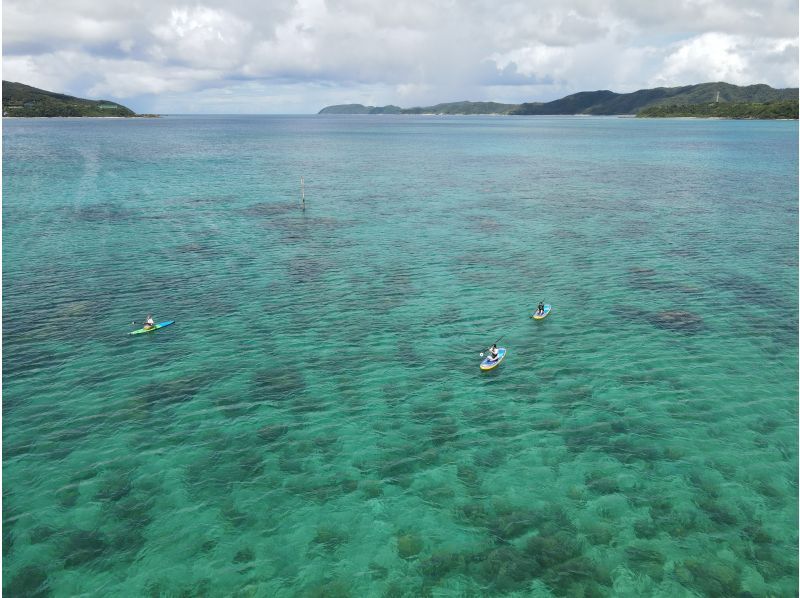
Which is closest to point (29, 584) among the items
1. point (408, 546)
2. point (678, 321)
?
point (408, 546)

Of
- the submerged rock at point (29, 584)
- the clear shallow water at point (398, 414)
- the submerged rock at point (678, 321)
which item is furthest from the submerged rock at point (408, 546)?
the submerged rock at point (678, 321)

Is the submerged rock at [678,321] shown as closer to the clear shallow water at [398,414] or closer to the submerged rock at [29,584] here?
the clear shallow water at [398,414]

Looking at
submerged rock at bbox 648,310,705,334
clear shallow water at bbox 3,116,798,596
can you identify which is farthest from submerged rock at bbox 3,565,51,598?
submerged rock at bbox 648,310,705,334

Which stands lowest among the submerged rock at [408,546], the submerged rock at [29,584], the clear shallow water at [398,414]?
the submerged rock at [408,546]

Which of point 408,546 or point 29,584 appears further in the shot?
point 408,546

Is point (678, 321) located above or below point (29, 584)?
above

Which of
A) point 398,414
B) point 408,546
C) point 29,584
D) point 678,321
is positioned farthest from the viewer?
point 678,321

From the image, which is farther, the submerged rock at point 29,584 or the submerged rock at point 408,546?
the submerged rock at point 408,546

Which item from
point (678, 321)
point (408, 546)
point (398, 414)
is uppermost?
point (678, 321)

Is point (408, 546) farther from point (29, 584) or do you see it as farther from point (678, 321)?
point (678, 321)
